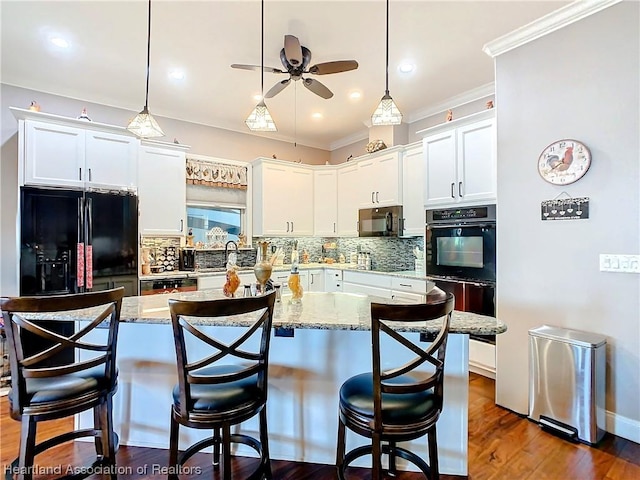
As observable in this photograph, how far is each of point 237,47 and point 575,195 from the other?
2.99m

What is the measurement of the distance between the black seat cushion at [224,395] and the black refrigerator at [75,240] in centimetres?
247

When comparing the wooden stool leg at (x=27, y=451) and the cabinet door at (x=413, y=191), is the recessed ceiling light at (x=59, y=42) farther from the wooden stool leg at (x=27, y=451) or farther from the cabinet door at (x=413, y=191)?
the cabinet door at (x=413, y=191)

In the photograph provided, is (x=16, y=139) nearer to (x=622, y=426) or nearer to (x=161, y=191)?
(x=161, y=191)

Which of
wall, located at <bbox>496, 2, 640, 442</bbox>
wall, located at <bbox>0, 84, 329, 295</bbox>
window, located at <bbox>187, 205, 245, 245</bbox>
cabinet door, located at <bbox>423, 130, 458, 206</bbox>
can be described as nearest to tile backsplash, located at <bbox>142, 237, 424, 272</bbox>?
window, located at <bbox>187, 205, 245, 245</bbox>

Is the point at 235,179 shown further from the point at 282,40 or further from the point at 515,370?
the point at 515,370

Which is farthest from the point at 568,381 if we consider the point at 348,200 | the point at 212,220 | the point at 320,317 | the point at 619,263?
the point at 212,220

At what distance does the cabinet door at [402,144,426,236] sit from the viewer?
418cm

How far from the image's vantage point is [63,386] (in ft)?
5.13

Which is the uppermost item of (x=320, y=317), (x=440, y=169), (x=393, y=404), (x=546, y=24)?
(x=546, y=24)

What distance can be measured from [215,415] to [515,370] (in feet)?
7.91

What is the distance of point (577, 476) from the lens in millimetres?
1912

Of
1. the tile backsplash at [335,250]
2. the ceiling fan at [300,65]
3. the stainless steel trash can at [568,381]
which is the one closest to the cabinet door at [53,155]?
the tile backsplash at [335,250]

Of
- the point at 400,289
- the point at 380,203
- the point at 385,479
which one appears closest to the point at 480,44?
the point at 380,203

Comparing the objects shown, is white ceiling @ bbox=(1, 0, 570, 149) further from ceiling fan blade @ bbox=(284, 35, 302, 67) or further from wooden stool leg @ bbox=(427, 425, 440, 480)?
wooden stool leg @ bbox=(427, 425, 440, 480)
